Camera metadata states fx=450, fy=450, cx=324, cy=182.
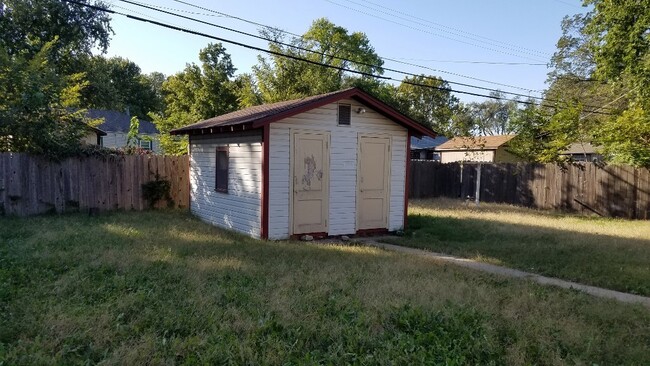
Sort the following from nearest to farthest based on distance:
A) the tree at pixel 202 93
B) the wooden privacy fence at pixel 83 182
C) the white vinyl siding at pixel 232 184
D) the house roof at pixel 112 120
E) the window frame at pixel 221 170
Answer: the white vinyl siding at pixel 232 184 < the window frame at pixel 221 170 < the wooden privacy fence at pixel 83 182 < the tree at pixel 202 93 < the house roof at pixel 112 120

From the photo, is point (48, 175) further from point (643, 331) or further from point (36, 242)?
point (643, 331)

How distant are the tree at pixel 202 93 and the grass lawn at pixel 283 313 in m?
20.9

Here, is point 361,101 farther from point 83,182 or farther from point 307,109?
point 83,182

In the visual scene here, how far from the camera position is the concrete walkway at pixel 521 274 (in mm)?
5789

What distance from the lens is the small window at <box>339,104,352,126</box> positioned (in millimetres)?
9930

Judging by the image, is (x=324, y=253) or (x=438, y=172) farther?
(x=438, y=172)

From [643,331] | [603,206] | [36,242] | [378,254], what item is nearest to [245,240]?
[378,254]

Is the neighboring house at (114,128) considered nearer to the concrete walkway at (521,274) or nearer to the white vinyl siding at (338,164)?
the white vinyl siding at (338,164)

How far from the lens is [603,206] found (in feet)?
49.4

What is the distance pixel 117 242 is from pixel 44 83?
6369 millimetres

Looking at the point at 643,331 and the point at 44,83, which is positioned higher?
the point at 44,83

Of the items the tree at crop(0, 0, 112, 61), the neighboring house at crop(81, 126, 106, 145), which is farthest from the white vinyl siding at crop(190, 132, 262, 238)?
the tree at crop(0, 0, 112, 61)

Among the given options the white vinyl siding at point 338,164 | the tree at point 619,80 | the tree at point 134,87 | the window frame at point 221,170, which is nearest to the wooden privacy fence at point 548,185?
the tree at point 619,80

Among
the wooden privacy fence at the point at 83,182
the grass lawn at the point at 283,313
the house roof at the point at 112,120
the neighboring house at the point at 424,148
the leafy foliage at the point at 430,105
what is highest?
the leafy foliage at the point at 430,105
